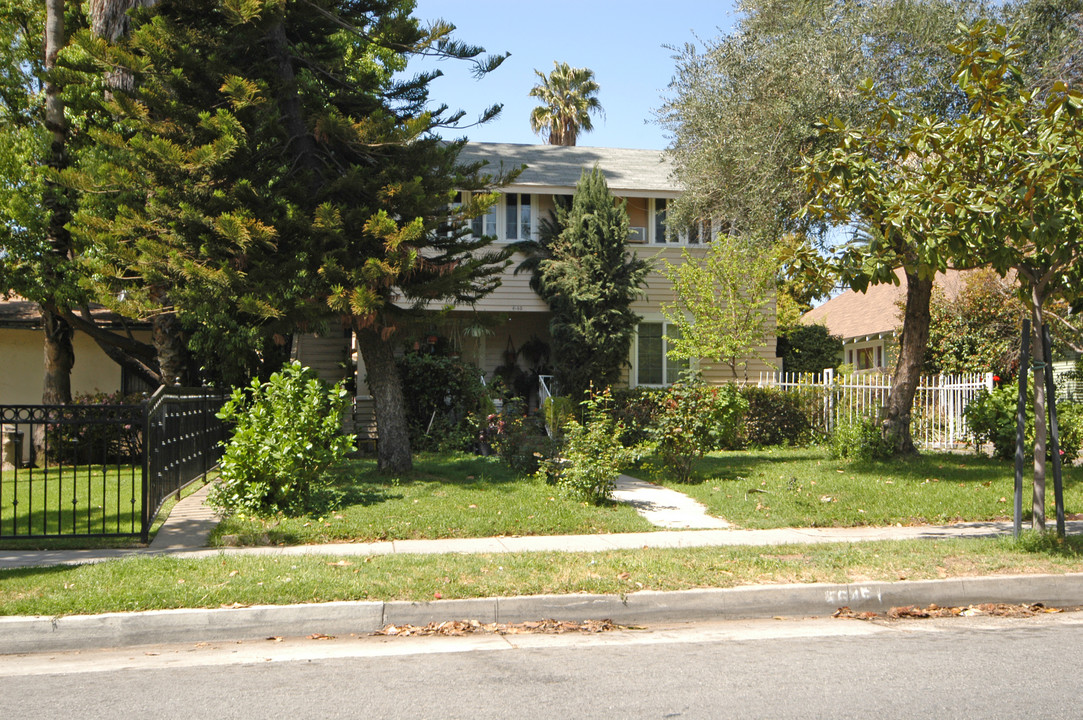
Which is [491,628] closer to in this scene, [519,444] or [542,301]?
[519,444]

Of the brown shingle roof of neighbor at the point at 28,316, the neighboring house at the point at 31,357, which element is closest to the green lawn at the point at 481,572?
the brown shingle roof of neighbor at the point at 28,316

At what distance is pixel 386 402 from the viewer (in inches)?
472

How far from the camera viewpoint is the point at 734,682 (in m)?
4.93

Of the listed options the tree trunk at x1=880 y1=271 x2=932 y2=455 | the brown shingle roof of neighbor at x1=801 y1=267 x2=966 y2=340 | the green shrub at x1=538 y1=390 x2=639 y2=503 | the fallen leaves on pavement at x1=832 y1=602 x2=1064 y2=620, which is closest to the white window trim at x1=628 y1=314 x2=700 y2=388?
the tree trunk at x1=880 y1=271 x2=932 y2=455

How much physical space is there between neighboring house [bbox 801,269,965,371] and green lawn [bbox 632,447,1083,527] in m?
12.3

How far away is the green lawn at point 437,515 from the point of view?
8.86m

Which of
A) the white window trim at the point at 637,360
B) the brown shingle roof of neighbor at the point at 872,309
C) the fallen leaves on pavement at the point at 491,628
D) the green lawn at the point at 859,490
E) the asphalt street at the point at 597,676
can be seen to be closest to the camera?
the asphalt street at the point at 597,676

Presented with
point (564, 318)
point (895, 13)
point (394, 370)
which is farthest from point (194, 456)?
point (895, 13)

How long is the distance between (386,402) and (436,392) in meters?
5.41

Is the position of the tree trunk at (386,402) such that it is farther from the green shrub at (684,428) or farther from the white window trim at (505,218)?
the white window trim at (505,218)

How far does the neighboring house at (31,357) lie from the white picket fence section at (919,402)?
14.2 metres

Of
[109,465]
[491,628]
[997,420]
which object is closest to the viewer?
[491,628]

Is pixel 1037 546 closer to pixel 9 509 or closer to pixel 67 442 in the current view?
pixel 9 509

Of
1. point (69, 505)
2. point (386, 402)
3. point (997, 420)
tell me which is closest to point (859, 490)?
point (997, 420)
